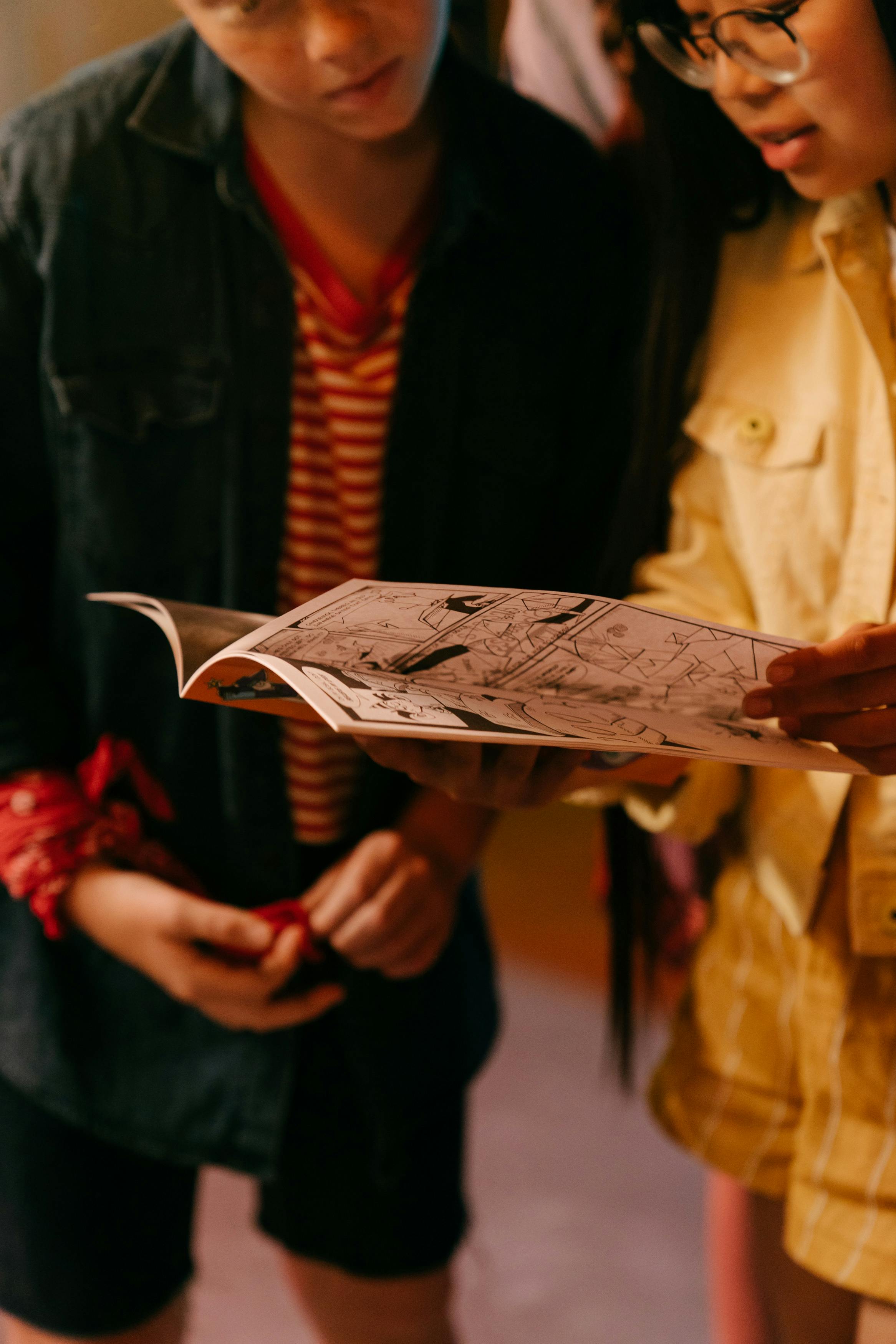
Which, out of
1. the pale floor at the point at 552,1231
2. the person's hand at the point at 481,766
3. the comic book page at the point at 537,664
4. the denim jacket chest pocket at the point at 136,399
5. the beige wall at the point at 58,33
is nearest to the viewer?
the comic book page at the point at 537,664

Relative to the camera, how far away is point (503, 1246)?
5.20 feet

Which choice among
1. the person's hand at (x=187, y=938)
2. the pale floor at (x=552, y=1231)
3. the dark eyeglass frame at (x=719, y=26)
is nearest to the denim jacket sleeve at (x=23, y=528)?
the person's hand at (x=187, y=938)

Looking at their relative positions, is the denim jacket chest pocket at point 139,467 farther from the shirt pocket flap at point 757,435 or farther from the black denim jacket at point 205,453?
the shirt pocket flap at point 757,435

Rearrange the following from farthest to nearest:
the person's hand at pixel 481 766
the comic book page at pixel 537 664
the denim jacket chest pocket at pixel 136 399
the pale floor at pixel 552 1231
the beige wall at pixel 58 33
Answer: the pale floor at pixel 552 1231
the beige wall at pixel 58 33
the denim jacket chest pocket at pixel 136 399
the person's hand at pixel 481 766
the comic book page at pixel 537 664

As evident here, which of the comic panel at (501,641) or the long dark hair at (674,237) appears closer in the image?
the comic panel at (501,641)

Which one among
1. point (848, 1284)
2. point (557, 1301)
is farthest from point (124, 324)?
point (557, 1301)

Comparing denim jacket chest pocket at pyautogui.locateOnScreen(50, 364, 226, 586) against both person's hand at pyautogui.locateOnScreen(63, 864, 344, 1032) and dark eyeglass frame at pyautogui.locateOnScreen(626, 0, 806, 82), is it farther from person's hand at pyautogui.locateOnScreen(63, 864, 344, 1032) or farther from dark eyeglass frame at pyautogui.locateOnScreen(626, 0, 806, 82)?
dark eyeglass frame at pyautogui.locateOnScreen(626, 0, 806, 82)

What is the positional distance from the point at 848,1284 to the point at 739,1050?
0.16 m

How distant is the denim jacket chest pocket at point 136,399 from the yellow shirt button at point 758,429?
360 millimetres

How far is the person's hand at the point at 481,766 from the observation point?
0.74 metres

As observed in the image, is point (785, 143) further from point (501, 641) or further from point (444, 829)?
point (444, 829)

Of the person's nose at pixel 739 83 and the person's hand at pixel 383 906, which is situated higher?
the person's nose at pixel 739 83

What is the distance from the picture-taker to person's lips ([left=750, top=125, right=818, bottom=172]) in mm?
722

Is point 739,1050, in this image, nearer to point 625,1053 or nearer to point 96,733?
point 625,1053
